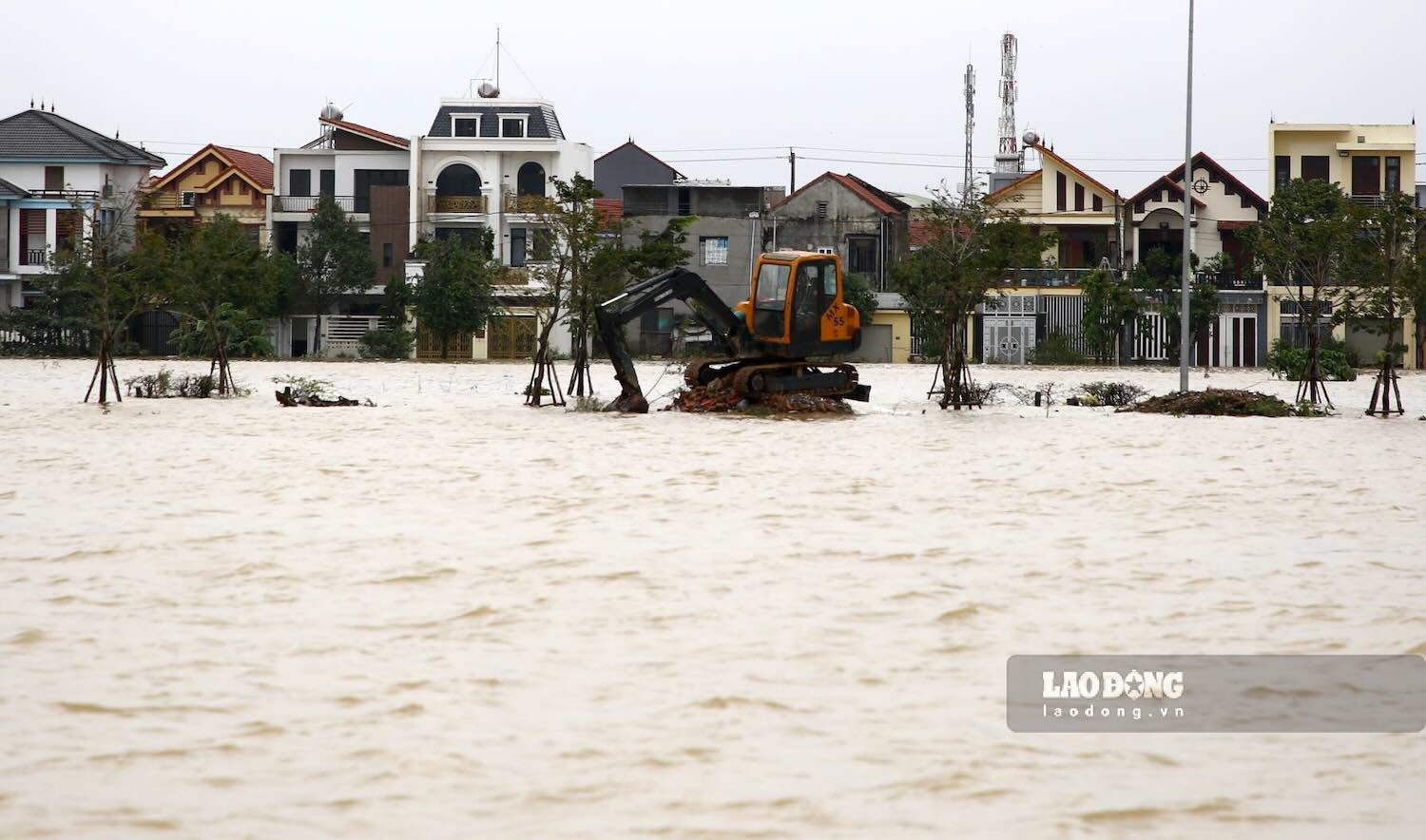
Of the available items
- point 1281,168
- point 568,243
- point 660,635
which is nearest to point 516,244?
point 1281,168

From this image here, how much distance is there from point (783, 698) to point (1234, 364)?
195ft

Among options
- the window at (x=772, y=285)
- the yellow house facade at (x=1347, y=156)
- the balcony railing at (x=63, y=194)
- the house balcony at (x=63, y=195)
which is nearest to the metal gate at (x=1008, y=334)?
the yellow house facade at (x=1347, y=156)

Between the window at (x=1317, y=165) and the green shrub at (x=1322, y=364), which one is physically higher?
the window at (x=1317, y=165)

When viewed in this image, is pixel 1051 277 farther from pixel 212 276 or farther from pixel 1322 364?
pixel 212 276

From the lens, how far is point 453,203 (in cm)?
6888

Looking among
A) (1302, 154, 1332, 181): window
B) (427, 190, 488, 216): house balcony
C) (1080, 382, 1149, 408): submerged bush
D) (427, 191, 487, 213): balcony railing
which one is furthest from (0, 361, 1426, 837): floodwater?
(427, 191, 487, 213): balcony railing

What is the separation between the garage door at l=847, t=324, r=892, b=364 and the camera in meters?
66.4

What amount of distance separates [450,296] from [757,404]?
35.0 meters

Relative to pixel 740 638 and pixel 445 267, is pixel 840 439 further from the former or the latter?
pixel 445 267

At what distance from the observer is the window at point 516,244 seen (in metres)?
68.9

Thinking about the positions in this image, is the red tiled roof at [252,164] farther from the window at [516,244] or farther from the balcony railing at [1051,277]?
the balcony railing at [1051,277]

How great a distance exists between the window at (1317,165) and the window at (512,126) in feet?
101

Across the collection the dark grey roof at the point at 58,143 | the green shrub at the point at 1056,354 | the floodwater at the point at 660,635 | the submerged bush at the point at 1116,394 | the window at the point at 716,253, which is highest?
the dark grey roof at the point at 58,143

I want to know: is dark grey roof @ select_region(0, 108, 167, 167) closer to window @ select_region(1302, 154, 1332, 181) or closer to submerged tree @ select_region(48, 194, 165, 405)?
submerged tree @ select_region(48, 194, 165, 405)
